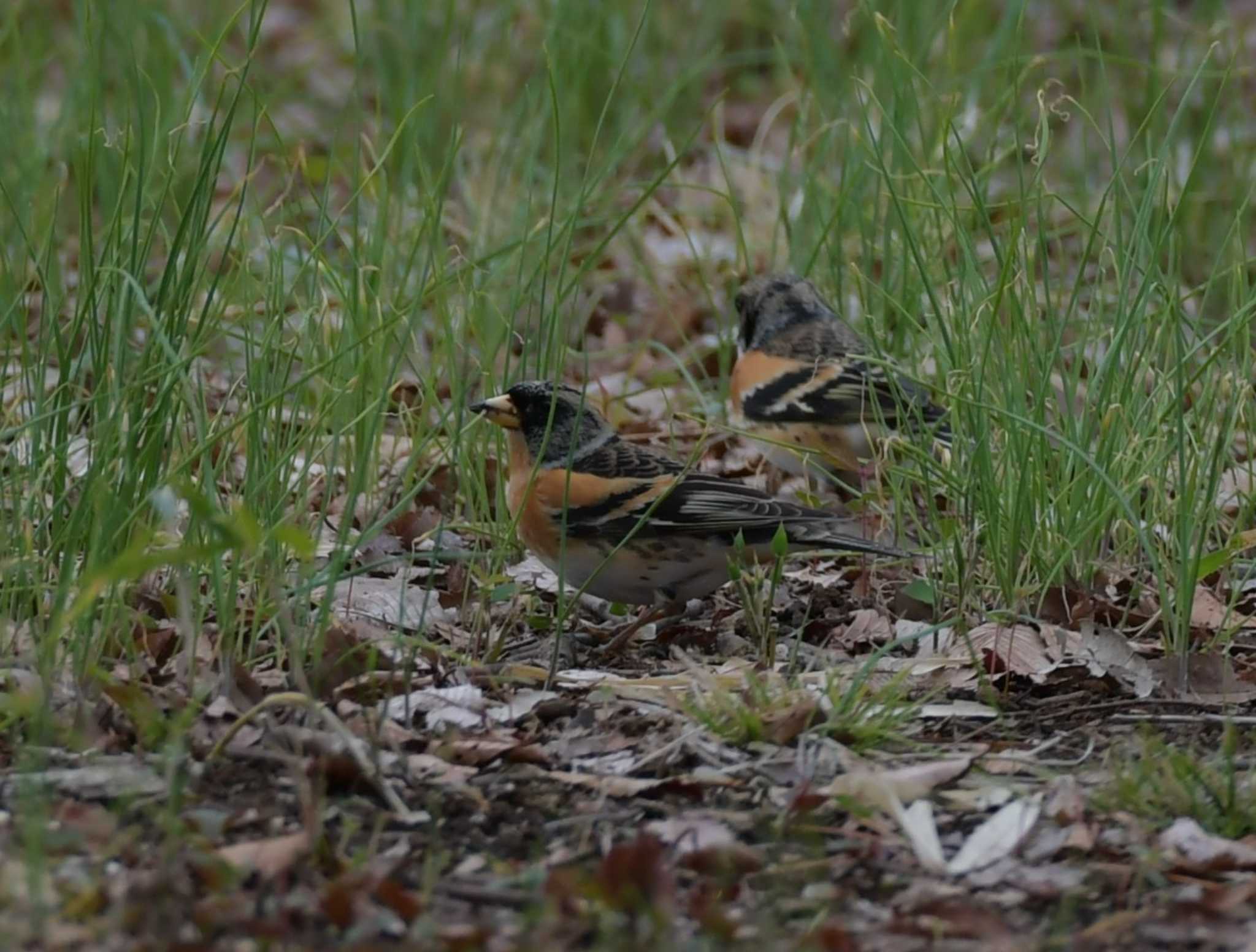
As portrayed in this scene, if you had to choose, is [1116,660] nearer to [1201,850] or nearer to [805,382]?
[1201,850]

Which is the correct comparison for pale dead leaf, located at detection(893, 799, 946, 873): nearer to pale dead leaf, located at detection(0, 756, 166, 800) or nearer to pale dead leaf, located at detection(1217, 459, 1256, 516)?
pale dead leaf, located at detection(0, 756, 166, 800)

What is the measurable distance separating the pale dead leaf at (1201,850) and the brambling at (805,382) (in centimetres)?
241

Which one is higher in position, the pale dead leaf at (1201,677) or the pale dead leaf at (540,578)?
the pale dead leaf at (1201,677)

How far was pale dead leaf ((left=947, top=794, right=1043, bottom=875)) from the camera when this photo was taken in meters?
3.05

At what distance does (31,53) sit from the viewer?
730 cm

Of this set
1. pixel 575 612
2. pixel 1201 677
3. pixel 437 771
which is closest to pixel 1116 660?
pixel 1201 677

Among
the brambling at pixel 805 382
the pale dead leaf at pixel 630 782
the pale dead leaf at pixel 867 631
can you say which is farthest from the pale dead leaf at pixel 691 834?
the brambling at pixel 805 382

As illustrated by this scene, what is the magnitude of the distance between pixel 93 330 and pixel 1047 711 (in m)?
2.15

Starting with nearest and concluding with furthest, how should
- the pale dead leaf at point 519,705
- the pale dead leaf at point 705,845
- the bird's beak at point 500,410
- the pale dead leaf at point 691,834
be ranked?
Answer: the pale dead leaf at point 705,845, the pale dead leaf at point 691,834, the pale dead leaf at point 519,705, the bird's beak at point 500,410

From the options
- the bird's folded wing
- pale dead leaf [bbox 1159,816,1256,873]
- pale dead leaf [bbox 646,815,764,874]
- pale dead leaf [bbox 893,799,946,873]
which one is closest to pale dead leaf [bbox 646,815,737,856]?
pale dead leaf [bbox 646,815,764,874]

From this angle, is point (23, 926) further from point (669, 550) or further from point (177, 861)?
point (669, 550)

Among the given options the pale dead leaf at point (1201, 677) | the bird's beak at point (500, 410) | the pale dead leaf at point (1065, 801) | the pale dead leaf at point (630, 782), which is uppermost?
the bird's beak at point (500, 410)

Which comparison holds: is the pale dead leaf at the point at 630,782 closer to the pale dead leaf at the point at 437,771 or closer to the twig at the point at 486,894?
the pale dead leaf at the point at 437,771

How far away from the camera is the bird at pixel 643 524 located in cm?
445
